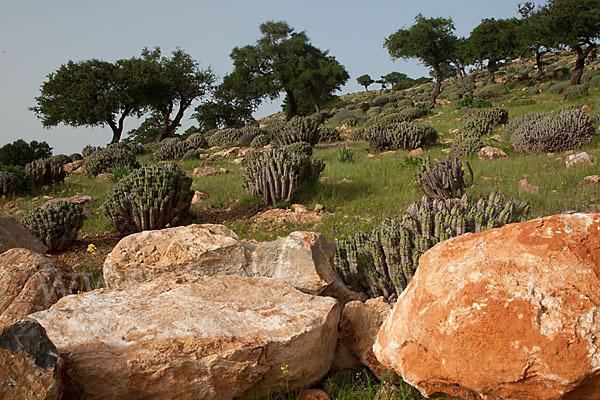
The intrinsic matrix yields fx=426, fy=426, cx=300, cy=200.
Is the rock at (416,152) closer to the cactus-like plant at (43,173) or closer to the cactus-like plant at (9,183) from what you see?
the cactus-like plant at (43,173)

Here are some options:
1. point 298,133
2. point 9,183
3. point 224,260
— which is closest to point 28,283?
point 224,260

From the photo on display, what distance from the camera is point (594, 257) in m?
1.90

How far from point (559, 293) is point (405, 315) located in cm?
68

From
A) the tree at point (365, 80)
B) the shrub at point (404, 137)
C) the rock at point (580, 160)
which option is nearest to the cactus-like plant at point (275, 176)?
the rock at point (580, 160)

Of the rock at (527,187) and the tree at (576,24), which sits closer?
the rock at (527,187)

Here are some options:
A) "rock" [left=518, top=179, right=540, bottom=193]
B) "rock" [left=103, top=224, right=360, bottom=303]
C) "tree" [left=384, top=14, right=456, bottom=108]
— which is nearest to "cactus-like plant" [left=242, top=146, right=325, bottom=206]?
"rock" [left=518, top=179, right=540, bottom=193]

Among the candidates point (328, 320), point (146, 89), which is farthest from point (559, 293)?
point (146, 89)

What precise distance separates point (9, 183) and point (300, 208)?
22.8ft

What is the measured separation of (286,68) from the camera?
35.0 m

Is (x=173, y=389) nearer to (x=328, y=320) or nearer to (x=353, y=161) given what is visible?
(x=328, y=320)

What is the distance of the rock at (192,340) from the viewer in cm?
208

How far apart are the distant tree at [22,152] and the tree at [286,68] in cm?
1742

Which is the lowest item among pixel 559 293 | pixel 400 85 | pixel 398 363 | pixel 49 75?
pixel 398 363

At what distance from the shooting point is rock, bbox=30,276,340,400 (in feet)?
6.83
